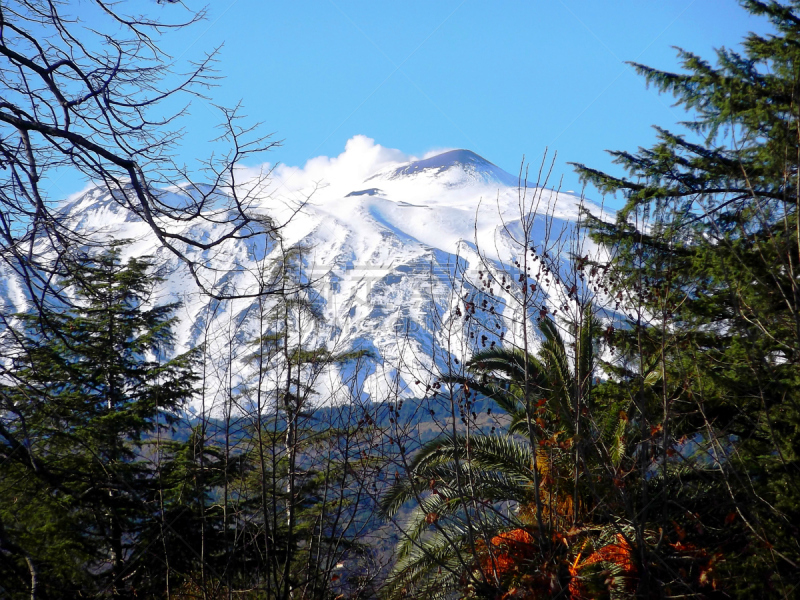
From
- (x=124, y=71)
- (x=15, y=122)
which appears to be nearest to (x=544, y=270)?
(x=124, y=71)

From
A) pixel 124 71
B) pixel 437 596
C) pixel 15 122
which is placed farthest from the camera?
pixel 437 596

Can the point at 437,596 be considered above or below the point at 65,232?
below

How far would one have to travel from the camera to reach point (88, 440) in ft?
21.7

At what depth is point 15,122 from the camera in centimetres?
303

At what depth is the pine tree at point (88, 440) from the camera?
13.4 feet

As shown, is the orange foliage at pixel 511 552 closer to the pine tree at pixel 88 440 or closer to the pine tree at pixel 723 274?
the pine tree at pixel 723 274

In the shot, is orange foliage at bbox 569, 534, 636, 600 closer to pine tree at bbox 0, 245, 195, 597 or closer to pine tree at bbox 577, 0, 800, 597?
pine tree at bbox 577, 0, 800, 597

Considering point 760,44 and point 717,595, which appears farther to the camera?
point 760,44

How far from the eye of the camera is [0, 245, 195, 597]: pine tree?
4078 mm

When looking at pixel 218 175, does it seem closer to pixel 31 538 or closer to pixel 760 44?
Result: pixel 31 538

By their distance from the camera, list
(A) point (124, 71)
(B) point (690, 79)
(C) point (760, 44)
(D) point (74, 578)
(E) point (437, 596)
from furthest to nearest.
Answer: (B) point (690, 79), (C) point (760, 44), (D) point (74, 578), (E) point (437, 596), (A) point (124, 71)

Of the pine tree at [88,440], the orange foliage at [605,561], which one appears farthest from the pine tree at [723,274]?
the pine tree at [88,440]

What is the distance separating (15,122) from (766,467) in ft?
29.3

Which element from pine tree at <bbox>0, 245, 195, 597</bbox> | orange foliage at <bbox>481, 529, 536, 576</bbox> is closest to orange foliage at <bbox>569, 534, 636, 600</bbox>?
orange foliage at <bbox>481, 529, 536, 576</bbox>
